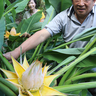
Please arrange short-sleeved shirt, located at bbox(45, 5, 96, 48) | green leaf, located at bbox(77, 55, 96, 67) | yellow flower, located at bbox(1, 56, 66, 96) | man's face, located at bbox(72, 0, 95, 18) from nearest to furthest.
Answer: yellow flower, located at bbox(1, 56, 66, 96), green leaf, located at bbox(77, 55, 96, 67), man's face, located at bbox(72, 0, 95, 18), short-sleeved shirt, located at bbox(45, 5, 96, 48)

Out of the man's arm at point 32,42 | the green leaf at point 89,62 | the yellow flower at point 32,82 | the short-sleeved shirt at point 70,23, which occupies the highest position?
the short-sleeved shirt at point 70,23

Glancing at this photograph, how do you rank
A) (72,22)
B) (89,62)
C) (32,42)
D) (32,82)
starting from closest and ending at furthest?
(32,82) < (89,62) < (32,42) < (72,22)

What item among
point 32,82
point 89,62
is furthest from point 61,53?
point 32,82

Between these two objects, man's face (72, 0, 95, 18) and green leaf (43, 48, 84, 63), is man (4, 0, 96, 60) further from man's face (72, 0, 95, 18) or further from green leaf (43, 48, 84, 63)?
green leaf (43, 48, 84, 63)

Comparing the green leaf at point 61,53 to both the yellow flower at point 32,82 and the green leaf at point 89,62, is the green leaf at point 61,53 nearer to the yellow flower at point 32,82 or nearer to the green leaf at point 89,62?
the green leaf at point 89,62

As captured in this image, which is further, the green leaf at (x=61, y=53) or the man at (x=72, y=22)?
the man at (x=72, y=22)

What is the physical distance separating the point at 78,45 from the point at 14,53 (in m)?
0.41

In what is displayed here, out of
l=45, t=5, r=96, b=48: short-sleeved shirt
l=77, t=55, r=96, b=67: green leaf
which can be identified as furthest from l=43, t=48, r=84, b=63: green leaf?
l=45, t=5, r=96, b=48: short-sleeved shirt

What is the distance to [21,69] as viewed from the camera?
10.4 inches

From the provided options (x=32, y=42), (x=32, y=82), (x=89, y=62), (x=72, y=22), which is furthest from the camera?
(x=72, y=22)

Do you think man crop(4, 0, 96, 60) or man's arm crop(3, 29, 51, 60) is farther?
man crop(4, 0, 96, 60)

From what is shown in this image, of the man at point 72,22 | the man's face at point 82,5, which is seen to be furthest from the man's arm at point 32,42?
the man's face at point 82,5

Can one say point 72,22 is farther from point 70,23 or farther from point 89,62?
point 89,62

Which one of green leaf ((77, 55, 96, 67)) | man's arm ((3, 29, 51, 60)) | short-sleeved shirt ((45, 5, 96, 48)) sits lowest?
green leaf ((77, 55, 96, 67))
